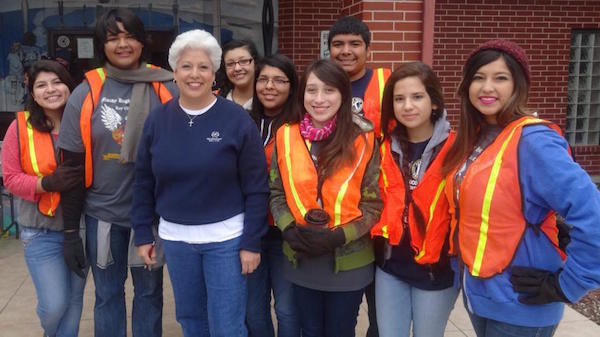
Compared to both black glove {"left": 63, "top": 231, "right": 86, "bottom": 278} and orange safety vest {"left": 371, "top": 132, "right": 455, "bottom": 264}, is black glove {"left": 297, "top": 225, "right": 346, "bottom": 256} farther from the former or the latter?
black glove {"left": 63, "top": 231, "right": 86, "bottom": 278}

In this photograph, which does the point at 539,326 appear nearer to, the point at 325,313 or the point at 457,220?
the point at 457,220

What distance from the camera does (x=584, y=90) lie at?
803 cm

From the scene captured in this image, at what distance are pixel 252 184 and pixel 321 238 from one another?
1.44 feet

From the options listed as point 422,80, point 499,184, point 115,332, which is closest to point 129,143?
point 115,332

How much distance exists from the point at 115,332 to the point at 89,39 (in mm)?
6084

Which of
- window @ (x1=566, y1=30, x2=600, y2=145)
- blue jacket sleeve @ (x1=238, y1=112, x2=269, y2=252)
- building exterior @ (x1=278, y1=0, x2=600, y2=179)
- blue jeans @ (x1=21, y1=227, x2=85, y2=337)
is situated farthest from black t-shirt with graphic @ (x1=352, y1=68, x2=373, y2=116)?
window @ (x1=566, y1=30, x2=600, y2=145)

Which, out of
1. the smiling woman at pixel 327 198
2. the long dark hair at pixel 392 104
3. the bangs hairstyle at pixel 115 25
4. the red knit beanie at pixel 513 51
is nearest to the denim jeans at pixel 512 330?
the long dark hair at pixel 392 104

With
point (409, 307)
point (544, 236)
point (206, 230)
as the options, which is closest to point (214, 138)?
point (206, 230)

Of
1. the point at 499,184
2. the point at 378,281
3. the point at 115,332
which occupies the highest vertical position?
the point at 499,184

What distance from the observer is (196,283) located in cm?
259

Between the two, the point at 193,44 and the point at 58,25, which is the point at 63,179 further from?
the point at 58,25

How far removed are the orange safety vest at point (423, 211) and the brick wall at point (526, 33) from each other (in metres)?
5.14

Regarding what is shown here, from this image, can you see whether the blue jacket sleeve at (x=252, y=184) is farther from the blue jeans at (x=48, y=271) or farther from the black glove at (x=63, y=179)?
the blue jeans at (x=48, y=271)

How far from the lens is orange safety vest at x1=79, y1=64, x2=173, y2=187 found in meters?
2.63
